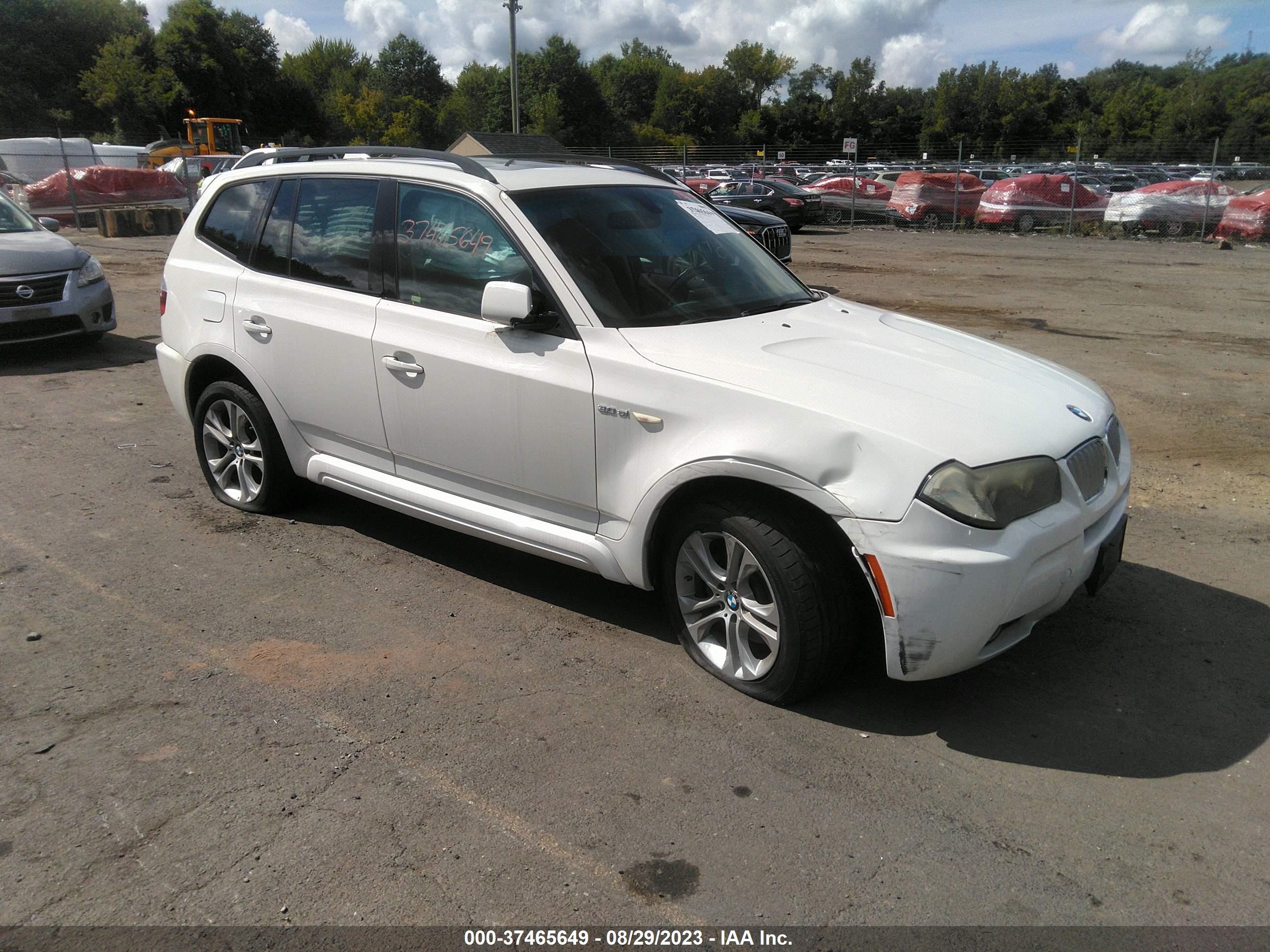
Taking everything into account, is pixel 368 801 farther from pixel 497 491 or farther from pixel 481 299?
pixel 481 299

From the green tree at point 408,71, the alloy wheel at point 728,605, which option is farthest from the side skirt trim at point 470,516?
the green tree at point 408,71

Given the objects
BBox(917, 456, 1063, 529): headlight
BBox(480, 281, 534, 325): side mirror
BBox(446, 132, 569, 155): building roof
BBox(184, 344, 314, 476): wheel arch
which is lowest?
BBox(184, 344, 314, 476): wheel arch

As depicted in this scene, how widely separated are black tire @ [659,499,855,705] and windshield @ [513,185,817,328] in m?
0.93

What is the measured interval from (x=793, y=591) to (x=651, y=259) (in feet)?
5.48

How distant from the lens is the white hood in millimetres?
3154

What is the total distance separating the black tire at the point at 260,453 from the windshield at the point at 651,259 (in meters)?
1.97

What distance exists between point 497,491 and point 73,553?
95.9 inches

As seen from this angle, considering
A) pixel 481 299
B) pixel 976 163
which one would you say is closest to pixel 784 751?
pixel 481 299

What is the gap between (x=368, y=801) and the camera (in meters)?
3.03

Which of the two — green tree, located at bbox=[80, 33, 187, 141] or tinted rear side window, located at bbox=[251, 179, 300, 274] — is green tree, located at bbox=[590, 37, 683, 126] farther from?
tinted rear side window, located at bbox=[251, 179, 300, 274]

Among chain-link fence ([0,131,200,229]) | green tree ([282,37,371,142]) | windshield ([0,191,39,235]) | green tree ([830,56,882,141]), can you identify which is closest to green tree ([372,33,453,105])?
green tree ([282,37,371,142])

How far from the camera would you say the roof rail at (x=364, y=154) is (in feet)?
14.1

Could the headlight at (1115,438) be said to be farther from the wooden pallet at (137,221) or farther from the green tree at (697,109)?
the green tree at (697,109)

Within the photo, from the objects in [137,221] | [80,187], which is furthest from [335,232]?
[80,187]
